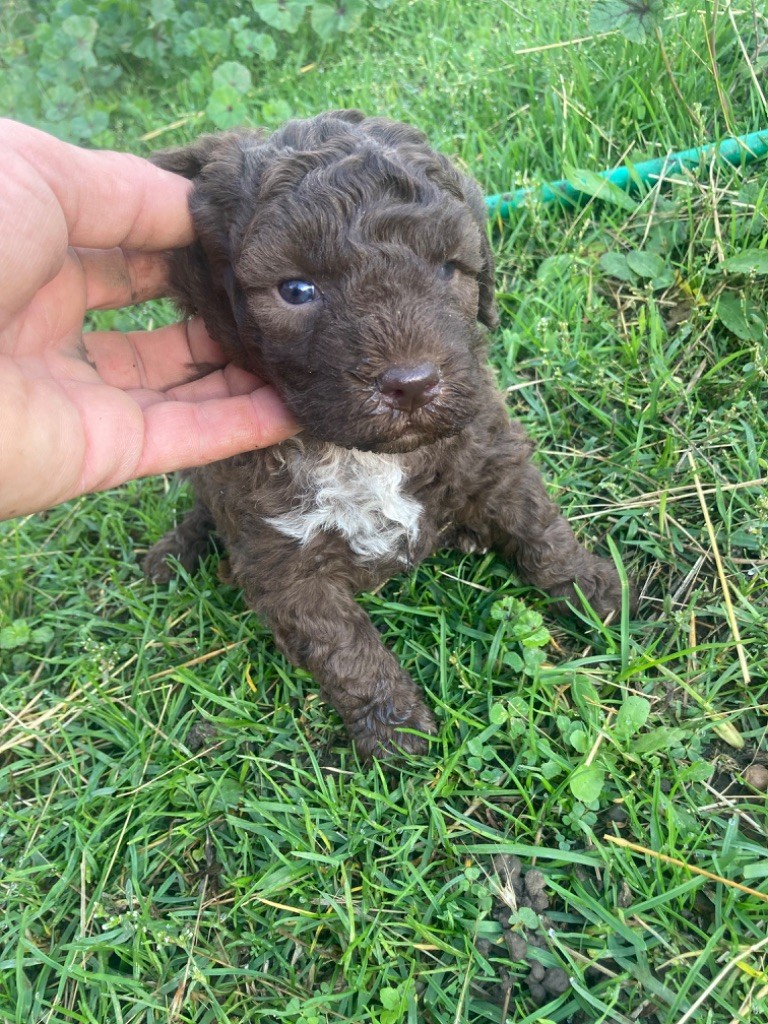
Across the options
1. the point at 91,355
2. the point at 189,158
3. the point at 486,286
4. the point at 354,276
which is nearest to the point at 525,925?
the point at 354,276

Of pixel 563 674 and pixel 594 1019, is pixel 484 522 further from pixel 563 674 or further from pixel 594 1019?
pixel 594 1019

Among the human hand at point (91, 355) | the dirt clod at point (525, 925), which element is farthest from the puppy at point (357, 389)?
the dirt clod at point (525, 925)

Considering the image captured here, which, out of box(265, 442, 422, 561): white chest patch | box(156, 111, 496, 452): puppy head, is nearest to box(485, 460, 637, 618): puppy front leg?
box(265, 442, 422, 561): white chest patch

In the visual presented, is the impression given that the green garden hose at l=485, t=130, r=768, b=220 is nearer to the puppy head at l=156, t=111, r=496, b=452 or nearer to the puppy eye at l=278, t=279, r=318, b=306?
the puppy head at l=156, t=111, r=496, b=452

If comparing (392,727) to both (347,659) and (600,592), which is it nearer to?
(347,659)

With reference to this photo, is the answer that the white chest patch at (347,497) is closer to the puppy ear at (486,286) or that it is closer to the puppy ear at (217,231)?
the puppy ear at (217,231)

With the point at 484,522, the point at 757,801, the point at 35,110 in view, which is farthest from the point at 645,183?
the point at 35,110
